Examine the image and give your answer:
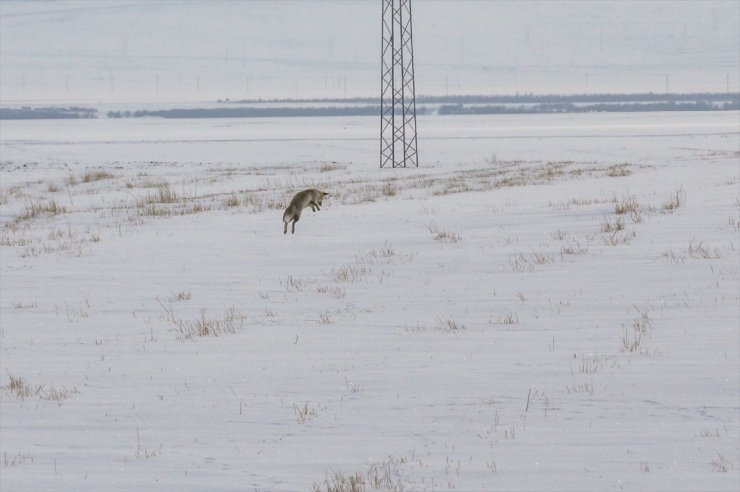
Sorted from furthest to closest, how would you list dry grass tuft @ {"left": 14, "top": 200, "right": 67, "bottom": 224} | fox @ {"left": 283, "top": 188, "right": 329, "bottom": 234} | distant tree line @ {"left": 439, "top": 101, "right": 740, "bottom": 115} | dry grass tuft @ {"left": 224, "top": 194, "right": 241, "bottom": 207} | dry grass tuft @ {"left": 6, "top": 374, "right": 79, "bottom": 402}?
distant tree line @ {"left": 439, "top": 101, "right": 740, "bottom": 115}
dry grass tuft @ {"left": 224, "top": 194, "right": 241, "bottom": 207}
dry grass tuft @ {"left": 14, "top": 200, "right": 67, "bottom": 224}
fox @ {"left": 283, "top": 188, "right": 329, "bottom": 234}
dry grass tuft @ {"left": 6, "top": 374, "right": 79, "bottom": 402}

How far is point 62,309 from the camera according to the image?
11266 millimetres

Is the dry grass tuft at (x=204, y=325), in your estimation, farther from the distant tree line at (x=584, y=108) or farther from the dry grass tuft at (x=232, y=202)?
the distant tree line at (x=584, y=108)

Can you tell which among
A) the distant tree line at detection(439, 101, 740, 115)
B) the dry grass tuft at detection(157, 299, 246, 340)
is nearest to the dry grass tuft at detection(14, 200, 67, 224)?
the dry grass tuft at detection(157, 299, 246, 340)

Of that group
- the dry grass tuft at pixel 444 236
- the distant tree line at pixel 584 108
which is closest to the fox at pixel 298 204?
the dry grass tuft at pixel 444 236

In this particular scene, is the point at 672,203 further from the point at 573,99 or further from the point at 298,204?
the point at 573,99

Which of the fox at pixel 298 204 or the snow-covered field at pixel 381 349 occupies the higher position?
the fox at pixel 298 204

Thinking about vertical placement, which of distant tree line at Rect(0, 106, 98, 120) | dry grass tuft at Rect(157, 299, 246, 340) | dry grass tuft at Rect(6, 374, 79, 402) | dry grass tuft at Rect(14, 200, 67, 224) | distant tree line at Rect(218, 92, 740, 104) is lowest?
dry grass tuft at Rect(6, 374, 79, 402)

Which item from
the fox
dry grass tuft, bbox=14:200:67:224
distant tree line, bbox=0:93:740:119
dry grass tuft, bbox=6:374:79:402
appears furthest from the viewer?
distant tree line, bbox=0:93:740:119

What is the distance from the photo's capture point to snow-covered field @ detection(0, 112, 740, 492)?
6.11 metres

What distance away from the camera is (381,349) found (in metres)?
8.88

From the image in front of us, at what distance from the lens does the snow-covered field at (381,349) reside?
6.11 metres

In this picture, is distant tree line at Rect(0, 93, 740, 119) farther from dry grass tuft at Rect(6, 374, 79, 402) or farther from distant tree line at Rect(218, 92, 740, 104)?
dry grass tuft at Rect(6, 374, 79, 402)

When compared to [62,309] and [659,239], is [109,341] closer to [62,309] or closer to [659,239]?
[62,309]

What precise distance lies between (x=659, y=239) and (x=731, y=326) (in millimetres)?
5148
